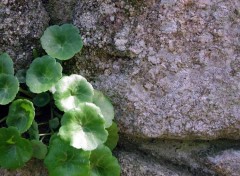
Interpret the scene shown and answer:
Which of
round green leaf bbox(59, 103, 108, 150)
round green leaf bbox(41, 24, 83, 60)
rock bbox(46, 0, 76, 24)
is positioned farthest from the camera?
rock bbox(46, 0, 76, 24)

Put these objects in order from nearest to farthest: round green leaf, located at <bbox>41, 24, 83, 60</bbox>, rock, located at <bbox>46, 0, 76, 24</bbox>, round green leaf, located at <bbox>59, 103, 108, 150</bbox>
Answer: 1. round green leaf, located at <bbox>59, 103, 108, 150</bbox>
2. round green leaf, located at <bbox>41, 24, 83, 60</bbox>
3. rock, located at <bbox>46, 0, 76, 24</bbox>

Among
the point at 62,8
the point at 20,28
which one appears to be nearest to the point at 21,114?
the point at 20,28

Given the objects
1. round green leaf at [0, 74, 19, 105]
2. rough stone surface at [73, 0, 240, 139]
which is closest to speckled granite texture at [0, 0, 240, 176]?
rough stone surface at [73, 0, 240, 139]

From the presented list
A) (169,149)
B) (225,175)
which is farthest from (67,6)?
(225,175)

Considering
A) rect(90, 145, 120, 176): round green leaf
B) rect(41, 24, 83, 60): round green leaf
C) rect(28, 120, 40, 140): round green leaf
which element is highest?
rect(41, 24, 83, 60): round green leaf

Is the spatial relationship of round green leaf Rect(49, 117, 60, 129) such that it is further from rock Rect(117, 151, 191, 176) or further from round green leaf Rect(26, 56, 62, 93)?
rock Rect(117, 151, 191, 176)

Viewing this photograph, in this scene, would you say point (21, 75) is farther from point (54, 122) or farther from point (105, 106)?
point (105, 106)
